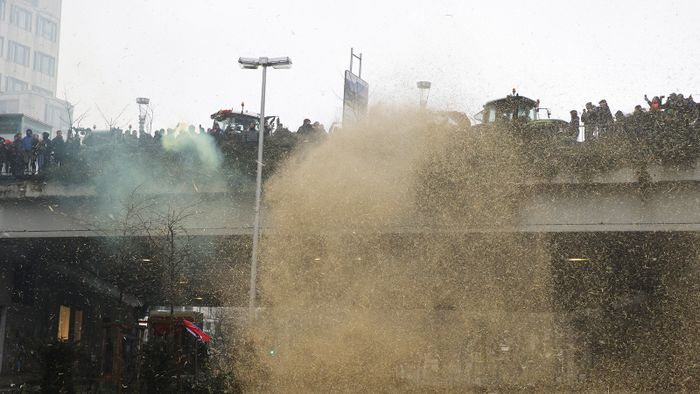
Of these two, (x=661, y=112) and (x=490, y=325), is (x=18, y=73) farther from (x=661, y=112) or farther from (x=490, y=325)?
(x=661, y=112)

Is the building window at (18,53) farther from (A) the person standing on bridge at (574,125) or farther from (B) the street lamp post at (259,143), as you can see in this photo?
(A) the person standing on bridge at (574,125)

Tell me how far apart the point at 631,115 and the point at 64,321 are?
29.3 metres

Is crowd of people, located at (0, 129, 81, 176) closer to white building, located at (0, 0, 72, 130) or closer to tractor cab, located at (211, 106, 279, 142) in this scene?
tractor cab, located at (211, 106, 279, 142)

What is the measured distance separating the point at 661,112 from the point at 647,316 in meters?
17.6

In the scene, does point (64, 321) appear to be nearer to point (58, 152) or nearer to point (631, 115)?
point (58, 152)

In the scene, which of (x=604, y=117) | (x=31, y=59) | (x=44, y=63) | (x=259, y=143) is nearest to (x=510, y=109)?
(x=604, y=117)

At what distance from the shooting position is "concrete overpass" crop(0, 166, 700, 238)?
22.2m

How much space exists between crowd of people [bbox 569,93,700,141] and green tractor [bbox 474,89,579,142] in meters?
0.37

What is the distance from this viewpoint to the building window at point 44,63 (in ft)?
363

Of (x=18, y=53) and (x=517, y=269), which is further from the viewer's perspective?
(x=18, y=53)

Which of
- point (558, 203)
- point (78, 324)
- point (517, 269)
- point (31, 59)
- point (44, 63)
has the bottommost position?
point (78, 324)

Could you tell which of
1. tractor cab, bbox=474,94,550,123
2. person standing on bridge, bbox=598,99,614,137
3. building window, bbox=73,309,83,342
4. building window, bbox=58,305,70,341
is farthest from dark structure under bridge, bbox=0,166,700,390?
tractor cab, bbox=474,94,550,123

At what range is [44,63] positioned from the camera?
11281 cm

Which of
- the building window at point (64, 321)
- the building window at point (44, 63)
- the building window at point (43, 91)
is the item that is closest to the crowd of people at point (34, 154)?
the building window at point (64, 321)
